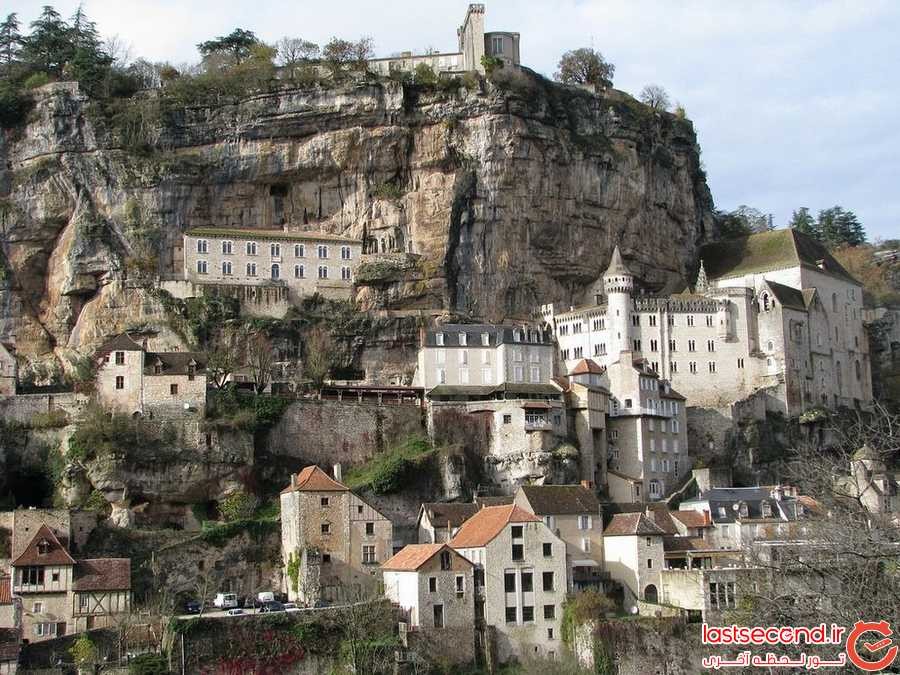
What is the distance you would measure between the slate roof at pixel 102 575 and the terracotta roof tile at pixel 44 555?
642 millimetres

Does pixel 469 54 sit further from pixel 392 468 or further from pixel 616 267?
pixel 392 468

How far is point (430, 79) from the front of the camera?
86.1 metres

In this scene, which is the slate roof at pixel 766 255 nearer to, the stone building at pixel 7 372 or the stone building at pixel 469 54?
the stone building at pixel 469 54

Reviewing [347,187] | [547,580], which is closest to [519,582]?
[547,580]

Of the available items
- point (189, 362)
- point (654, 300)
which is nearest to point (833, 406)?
point (654, 300)

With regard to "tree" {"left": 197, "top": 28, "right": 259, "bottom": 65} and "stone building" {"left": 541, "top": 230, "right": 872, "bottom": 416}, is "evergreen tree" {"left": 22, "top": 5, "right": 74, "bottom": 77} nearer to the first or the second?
"tree" {"left": 197, "top": 28, "right": 259, "bottom": 65}

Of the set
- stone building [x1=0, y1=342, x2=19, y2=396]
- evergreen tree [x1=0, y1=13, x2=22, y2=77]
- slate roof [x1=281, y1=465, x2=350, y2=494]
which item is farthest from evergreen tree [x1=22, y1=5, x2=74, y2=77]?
slate roof [x1=281, y1=465, x2=350, y2=494]

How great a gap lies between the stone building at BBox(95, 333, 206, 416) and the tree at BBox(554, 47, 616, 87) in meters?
41.5

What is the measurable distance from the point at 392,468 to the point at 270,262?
2071cm

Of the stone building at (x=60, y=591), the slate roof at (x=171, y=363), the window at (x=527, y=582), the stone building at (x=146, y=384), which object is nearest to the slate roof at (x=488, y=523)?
the window at (x=527, y=582)

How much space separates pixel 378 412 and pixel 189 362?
10.1 meters

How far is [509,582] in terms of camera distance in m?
55.3

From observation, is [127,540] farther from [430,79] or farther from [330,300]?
[430,79]

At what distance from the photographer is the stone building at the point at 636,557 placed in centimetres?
5891
